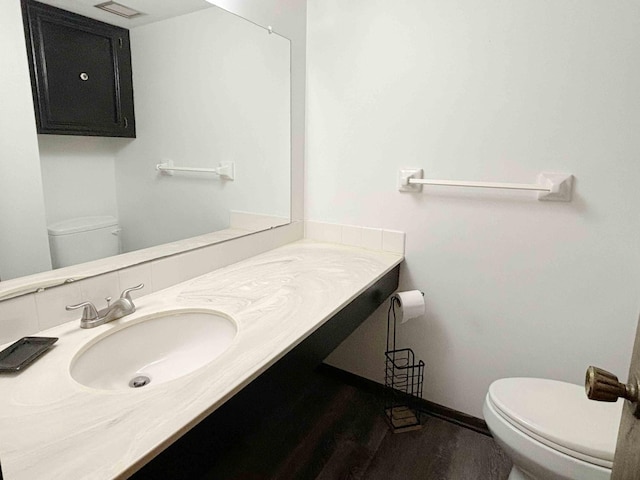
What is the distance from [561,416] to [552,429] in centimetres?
8

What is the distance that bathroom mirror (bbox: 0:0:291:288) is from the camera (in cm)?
117

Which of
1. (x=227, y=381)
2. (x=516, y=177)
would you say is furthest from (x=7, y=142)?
(x=516, y=177)

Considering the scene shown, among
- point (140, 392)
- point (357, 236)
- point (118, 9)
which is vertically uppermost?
point (118, 9)

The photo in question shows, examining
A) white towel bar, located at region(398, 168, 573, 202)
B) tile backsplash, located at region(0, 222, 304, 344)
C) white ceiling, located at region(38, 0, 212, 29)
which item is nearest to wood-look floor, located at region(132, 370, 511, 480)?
tile backsplash, located at region(0, 222, 304, 344)

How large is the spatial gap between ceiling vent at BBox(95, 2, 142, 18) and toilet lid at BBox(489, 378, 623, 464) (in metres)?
1.69

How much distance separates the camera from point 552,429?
1148mm

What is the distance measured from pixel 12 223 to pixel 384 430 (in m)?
1.60

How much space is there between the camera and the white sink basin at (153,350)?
1014mm

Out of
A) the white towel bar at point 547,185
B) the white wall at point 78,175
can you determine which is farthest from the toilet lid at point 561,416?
the white wall at point 78,175

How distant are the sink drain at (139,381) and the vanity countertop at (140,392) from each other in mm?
156

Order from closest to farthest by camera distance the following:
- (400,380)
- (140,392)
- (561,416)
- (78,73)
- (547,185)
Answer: (140,392)
(78,73)
(561,416)
(547,185)
(400,380)

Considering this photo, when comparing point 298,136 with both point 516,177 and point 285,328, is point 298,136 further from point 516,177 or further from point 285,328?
point 285,328

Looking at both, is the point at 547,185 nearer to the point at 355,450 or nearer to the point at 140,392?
the point at 355,450

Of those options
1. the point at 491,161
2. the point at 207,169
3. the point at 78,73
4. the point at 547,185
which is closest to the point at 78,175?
the point at 78,73
